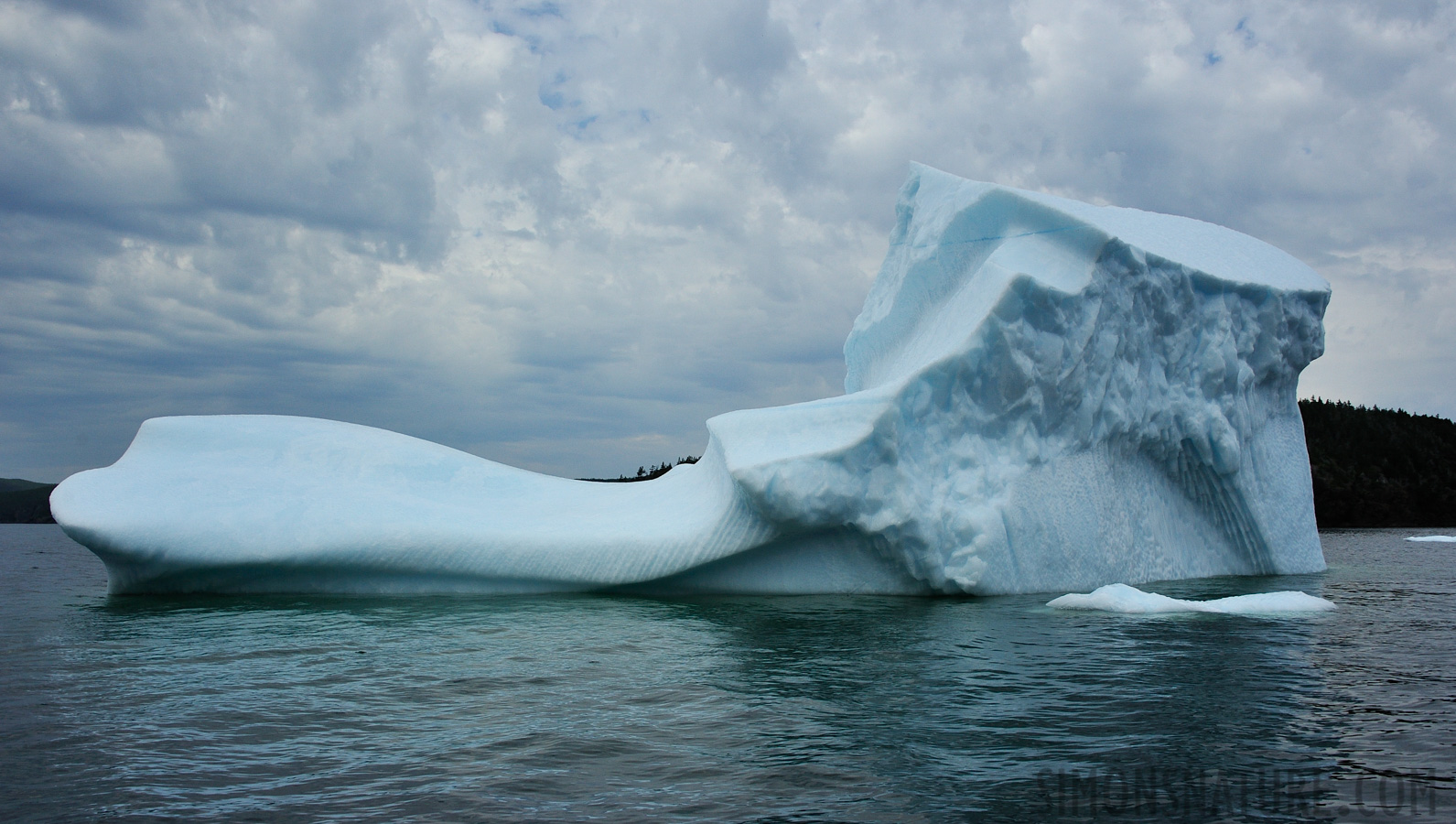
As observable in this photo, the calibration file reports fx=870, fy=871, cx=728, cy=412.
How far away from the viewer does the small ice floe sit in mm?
8367

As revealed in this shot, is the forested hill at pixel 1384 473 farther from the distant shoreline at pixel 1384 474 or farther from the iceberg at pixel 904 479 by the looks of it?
the iceberg at pixel 904 479

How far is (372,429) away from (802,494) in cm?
604

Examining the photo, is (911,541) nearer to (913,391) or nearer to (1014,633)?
(913,391)

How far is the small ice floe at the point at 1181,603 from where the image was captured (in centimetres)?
837

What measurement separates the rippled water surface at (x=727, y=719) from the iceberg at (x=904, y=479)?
5.38 ft

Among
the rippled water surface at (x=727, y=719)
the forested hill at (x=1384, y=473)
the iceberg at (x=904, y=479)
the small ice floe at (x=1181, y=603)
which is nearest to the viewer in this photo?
the rippled water surface at (x=727, y=719)

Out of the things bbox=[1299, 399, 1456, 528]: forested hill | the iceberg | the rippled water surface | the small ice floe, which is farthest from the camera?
bbox=[1299, 399, 1456, 528]: forested hill

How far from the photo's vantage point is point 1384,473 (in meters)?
46.8

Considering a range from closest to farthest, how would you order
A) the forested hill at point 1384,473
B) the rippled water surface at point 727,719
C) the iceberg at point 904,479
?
1. the rippled water surface at point 727,719
2. the iceberg at point 904,479
3. the forested hill at point 1384,473

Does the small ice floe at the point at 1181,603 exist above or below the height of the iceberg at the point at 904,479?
below

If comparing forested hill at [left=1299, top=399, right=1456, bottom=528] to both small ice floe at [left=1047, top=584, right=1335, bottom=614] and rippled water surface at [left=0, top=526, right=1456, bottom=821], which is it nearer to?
small ice floe at [left=1047, top=584, right=1335, bottom=614]

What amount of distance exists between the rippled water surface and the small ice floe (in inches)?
15.6

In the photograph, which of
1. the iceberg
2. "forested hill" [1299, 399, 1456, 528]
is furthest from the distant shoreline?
the iceberg

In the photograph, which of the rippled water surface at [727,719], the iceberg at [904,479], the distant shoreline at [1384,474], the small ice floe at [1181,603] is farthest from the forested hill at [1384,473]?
the rippled water surface at [727,719]
